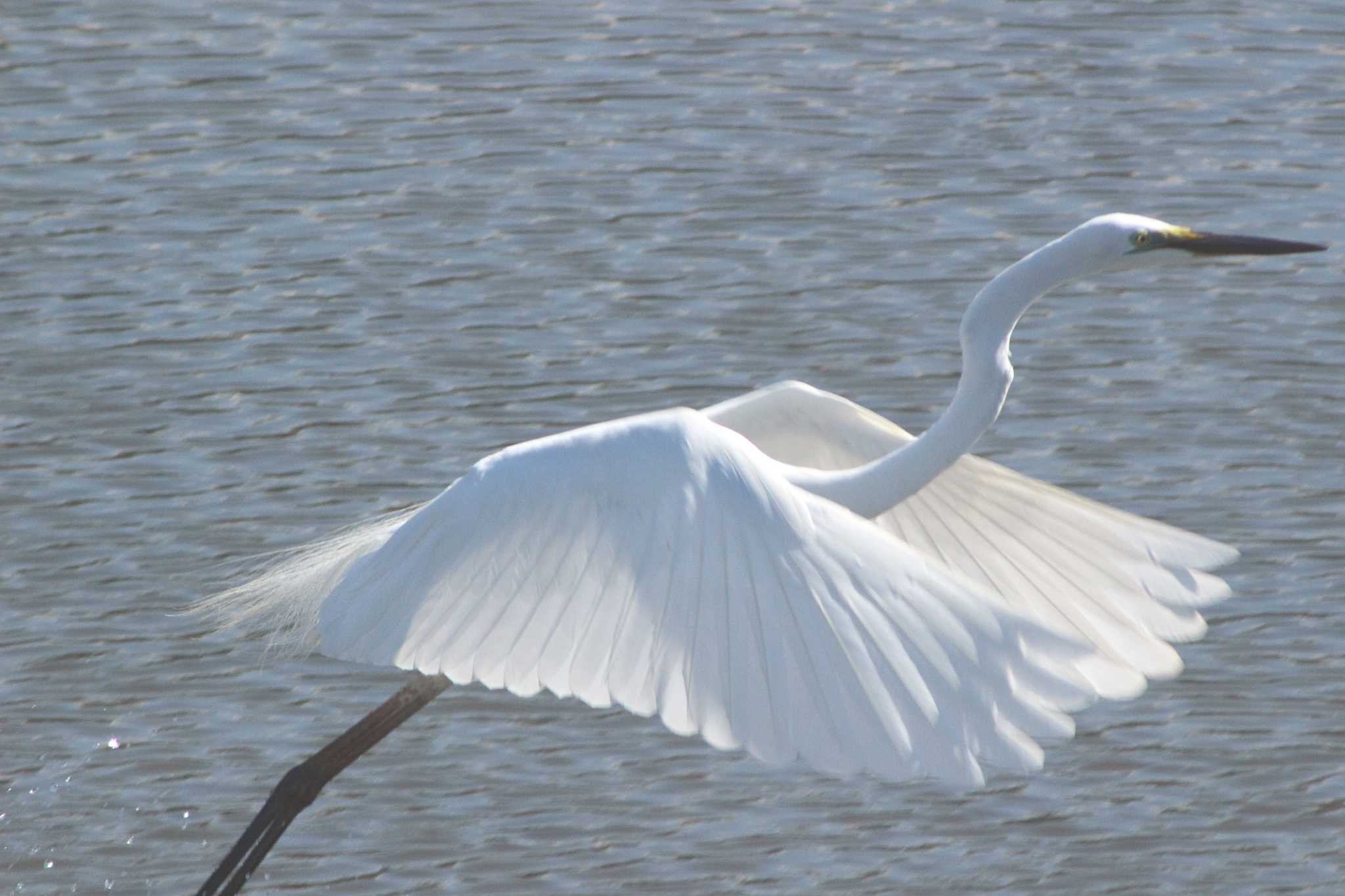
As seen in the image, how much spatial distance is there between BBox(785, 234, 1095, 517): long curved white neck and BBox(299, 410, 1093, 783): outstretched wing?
34 centimetres

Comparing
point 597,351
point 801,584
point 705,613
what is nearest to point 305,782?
point 705,613

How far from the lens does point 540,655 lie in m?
4.12

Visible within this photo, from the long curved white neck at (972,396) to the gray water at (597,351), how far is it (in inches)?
44.8

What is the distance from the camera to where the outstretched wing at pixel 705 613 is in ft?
12.5

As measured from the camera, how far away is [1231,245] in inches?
190

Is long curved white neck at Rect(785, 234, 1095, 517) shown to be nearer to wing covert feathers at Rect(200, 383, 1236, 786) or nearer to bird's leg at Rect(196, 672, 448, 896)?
wing covert feathers at Rect(200, 383, 1236, 786)

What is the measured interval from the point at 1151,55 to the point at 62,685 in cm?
606

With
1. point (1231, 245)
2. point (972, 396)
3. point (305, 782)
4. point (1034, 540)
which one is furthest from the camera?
point (305, 782)

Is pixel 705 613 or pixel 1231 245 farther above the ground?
pixel 1231 245

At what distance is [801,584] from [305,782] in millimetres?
1625

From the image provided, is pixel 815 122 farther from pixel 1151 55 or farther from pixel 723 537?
pixel 723 537

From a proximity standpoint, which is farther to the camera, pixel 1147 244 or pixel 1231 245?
pixel 1231 245

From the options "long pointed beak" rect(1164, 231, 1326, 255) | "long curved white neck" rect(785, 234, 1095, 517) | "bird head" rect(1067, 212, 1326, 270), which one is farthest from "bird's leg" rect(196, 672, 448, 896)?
"long pointed beak" rect(1164, 231, 1326, 255)

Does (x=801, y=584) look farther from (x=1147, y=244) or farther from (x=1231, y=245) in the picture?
(x=1231, y=245)
